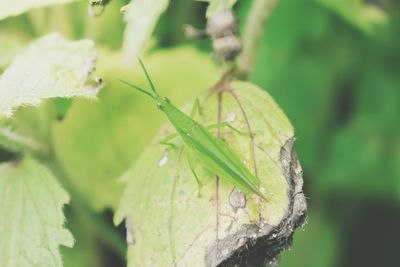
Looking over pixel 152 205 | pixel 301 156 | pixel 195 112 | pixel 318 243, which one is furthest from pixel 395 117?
pixel 152 205

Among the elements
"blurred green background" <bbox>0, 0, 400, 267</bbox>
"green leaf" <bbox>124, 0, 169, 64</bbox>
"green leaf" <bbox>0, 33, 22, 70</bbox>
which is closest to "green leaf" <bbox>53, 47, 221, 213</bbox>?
"blurred green background" <bbox>0, 0, 400, 267</bbox>

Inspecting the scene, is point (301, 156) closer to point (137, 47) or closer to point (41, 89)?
point (41, 89)

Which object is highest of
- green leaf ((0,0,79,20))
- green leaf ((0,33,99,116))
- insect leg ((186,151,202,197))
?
green leaf ((0,0,79,20))

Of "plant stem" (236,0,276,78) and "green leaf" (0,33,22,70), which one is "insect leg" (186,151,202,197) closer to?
"plant stem" (236,0,276,78)

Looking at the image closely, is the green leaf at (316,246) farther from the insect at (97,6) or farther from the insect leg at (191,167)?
the insect at (97,6)

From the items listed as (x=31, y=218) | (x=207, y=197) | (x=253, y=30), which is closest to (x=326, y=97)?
(x=253, y=30)

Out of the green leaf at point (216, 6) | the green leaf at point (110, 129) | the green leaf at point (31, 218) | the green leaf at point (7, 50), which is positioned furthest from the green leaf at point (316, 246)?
the green leaf at point (216, 6)
